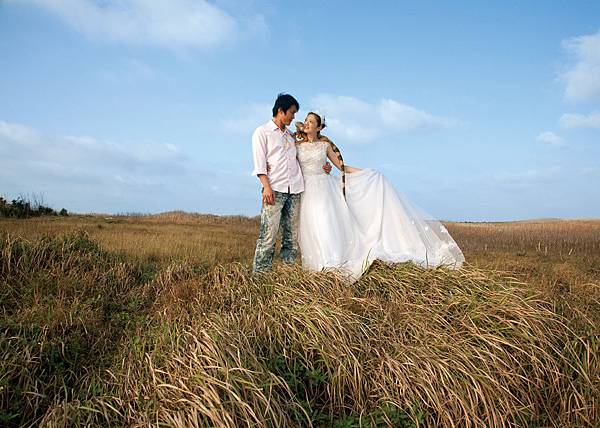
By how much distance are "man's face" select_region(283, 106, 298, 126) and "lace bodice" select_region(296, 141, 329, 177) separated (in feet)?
1.50

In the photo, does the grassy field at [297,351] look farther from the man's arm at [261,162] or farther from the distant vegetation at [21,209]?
the distant vegetation at [21,209]

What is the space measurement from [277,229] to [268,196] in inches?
22.0

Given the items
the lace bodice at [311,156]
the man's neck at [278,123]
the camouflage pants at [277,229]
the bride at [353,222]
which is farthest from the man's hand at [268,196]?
the man's neck at [278,123]

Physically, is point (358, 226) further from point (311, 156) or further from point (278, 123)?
point (278, 123)

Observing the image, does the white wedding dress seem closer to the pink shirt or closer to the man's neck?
the pink shirt

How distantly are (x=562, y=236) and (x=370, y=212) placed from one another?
17.1 m

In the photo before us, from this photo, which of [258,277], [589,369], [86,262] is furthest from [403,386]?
[86,262]

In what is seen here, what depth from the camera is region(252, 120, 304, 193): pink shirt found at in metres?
6.79

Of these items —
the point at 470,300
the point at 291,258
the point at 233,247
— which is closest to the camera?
the point at 470,300

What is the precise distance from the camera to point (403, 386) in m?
4.25

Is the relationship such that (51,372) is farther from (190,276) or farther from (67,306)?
(190,276)

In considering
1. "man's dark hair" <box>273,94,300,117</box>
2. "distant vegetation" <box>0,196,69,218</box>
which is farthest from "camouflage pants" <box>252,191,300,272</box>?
"distant vegetation" <box>0,196,69,218</box>

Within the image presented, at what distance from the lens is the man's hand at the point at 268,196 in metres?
6.76

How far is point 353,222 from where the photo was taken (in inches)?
285
